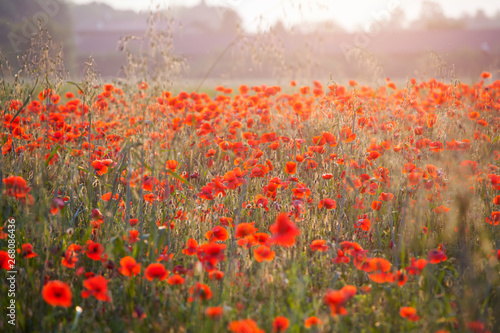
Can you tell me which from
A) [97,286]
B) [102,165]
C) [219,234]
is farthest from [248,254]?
[102,165]

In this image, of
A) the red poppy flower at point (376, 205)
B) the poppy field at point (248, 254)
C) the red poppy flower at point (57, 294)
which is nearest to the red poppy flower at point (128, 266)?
the poppy field at point (248, 254)

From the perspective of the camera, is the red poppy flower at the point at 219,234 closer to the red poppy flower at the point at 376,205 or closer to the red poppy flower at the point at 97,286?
the red poppy flower at the point at 97,286

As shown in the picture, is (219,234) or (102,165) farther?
(102,165)

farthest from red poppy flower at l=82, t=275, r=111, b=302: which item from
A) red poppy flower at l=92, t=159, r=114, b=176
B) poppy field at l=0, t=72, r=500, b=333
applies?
red poppy flower at l=92, t=159, r=114, b=176

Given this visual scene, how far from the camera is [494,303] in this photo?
5.16 feet

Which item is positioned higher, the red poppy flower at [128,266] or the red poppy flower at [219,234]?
the red poppy flower at [219,234]

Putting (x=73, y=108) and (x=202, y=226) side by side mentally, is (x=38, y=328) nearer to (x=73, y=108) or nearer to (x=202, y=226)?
(x=202, y=226)

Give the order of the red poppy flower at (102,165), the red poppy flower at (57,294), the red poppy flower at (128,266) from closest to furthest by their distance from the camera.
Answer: the red poppy flower at (57,294)
the red poppy flower at (128,266)
the red poppy flower at (102,165)

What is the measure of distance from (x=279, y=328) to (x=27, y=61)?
2245 mm

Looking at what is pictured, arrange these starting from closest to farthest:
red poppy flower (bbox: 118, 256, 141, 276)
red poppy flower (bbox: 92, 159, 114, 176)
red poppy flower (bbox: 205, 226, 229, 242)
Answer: red poppy flower (bbox: 118, 256, 141, 276) < red poppy flower (bbox: 205, 226, 229, 242) < red poppy flower (bbox: 92, 159, 114, 176)

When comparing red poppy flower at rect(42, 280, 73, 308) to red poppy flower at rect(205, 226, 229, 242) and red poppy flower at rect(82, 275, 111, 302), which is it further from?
red poppy flower at rect(205, 226, 229, 242)

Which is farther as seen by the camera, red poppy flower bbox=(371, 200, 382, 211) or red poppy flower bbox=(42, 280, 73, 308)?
red poppy flower bbox=(371, 200, 382, 211)

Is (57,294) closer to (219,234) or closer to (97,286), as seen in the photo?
(97,286)

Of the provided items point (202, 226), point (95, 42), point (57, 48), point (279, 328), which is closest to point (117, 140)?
point (57, 48)
